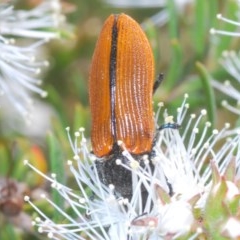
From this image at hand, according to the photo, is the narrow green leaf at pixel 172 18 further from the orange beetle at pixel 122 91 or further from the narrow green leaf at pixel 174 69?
the orange beetle at pixel 122 91

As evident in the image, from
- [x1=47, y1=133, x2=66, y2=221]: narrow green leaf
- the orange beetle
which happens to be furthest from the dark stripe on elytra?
[x1=47, y1=133, x2=66, y2=221]: narrow green leaf

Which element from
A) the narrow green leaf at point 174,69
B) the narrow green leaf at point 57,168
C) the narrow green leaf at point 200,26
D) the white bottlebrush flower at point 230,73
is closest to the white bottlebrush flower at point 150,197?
the narrow green leaf at point 57,168

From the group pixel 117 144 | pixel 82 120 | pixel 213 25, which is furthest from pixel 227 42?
pixel 117 144

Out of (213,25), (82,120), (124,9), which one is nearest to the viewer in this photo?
(82,120)

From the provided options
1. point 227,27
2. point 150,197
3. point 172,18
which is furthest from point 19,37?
point 150,197

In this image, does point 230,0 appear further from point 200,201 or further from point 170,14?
point 200,201

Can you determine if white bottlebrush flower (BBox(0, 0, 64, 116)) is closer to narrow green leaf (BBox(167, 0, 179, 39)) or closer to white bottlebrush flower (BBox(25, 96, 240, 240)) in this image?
narrow green leaf (BBox(167, 0, 179, 39))
